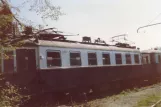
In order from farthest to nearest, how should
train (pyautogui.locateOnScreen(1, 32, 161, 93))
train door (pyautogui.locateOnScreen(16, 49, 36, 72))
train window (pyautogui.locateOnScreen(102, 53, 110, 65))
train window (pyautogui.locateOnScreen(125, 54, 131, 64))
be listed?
train window (pyautogui.locateOnScreen(125, 54, 131, 64))
train window (pyautogui.locateOnScreen(102, 53, 110, 65))
train door (pyautogui.locateOnScreen(16, 49, 36, 72))
train (pyautogui.locateOnScreen(1, 32, 161, 93))

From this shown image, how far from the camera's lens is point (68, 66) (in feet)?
49.3

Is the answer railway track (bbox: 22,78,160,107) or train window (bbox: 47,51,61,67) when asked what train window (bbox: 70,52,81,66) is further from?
railway track (bbox: 22,78,160,107)

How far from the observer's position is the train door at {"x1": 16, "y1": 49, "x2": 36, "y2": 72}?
42.9 feet

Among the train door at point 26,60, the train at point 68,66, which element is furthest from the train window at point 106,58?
the train door at point 26,60

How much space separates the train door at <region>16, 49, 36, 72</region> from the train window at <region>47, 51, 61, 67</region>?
80cm

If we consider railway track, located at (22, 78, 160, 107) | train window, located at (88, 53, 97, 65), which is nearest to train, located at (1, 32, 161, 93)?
train window, located at (88, 53, 97, 65)

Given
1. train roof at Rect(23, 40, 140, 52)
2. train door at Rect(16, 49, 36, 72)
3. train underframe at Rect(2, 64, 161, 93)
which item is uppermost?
train roof at Rect(23, 40, 140, 52)

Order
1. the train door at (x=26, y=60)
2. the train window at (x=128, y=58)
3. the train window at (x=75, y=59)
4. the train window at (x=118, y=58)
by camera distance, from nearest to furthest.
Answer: the train door at (x=26, y=60)
the train window at (x=75, y=59)
the train window at (x=118, y=58)
the train window at (x=128, y=58)

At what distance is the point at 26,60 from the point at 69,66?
270 cm

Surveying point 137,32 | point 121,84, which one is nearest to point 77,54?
point 121,84

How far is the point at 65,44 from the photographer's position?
50.7ft

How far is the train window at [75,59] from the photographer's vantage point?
15527mm

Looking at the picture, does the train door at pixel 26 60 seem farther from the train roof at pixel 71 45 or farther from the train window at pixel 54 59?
the train window at pixel 54 59

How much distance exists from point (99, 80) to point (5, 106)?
34.5 feet
